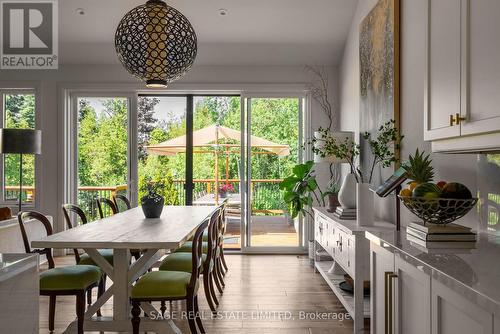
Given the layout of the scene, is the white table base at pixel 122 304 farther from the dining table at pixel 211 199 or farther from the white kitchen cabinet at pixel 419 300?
the dining table at pixel 211 199

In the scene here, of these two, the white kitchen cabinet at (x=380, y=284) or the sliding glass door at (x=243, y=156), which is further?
the sliding glass door at (x=243, y=156)

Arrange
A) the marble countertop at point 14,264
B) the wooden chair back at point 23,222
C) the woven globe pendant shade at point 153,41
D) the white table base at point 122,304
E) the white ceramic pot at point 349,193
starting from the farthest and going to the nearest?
1. the white ceramic pot at point 349,193
2. the woven globe pendant shade at point 153,41
3. the wooden chair back at point 23,222
4. the white table base at point 122,304
5. the marble countertop at point 14,264

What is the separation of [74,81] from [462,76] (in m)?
5.56

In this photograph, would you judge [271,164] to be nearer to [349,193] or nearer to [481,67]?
[349,193]

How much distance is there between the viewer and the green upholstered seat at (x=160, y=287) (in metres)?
2.86

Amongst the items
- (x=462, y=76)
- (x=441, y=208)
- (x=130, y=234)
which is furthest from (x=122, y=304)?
(x=462, y=76)

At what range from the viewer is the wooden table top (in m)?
2.76

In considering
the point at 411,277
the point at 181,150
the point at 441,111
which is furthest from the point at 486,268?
the point at 181,150

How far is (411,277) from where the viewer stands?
1.83 m

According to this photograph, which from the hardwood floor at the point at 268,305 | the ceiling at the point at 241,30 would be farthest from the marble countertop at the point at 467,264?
the ceiling at the point at 241,30

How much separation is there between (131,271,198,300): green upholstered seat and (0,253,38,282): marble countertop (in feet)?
5.07

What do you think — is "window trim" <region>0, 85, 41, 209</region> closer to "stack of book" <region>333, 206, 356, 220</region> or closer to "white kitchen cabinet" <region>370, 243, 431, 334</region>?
"stack of book" <region>333, 206, 356, 220</region>

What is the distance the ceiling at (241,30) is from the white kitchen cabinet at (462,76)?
3257mm

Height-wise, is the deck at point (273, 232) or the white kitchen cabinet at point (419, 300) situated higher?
the white kitchen cabinet at point (419, 300)
